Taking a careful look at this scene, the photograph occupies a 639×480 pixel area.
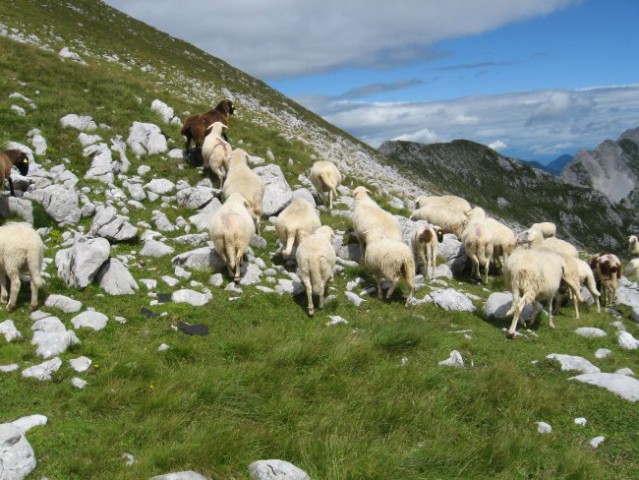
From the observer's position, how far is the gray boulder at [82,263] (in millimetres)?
10289

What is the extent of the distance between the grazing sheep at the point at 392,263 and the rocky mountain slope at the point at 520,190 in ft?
393

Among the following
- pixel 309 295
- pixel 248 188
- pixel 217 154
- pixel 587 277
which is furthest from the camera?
pixel 217 154

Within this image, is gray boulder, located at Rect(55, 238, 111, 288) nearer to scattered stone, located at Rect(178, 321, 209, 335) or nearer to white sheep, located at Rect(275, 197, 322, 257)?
scattered stone, located at Rect(178, 321, 209, 335)

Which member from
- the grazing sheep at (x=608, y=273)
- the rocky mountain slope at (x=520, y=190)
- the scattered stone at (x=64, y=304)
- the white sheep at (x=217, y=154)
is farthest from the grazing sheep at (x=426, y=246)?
the rocky mountain slope at (x=520, y=190)

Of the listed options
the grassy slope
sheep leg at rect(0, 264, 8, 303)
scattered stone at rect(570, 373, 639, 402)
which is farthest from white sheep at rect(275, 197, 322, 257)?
scattered stone at rect(570, 373, 639, 402)

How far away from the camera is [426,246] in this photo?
14219mm

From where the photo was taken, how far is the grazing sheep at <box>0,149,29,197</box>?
42.3 ft

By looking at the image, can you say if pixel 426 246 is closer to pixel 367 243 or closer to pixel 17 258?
pixel 367 243

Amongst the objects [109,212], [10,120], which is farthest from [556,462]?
[10,120]

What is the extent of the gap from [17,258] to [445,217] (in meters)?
13.1

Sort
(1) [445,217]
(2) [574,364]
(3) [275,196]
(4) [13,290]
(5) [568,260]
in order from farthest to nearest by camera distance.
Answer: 1. (1) [445,217]
2. (3) [275,196]
3. (5) [568,260]
4. (2) [574,364]
5. (4) [13,290]

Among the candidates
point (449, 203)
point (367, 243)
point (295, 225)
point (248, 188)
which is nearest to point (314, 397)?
point (295, 225)

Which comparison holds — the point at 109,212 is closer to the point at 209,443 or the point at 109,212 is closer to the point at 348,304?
the point at 348,304

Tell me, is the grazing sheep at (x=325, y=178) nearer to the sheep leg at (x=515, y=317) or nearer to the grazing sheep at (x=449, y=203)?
the grazing sheep at (x=449, y=203)
